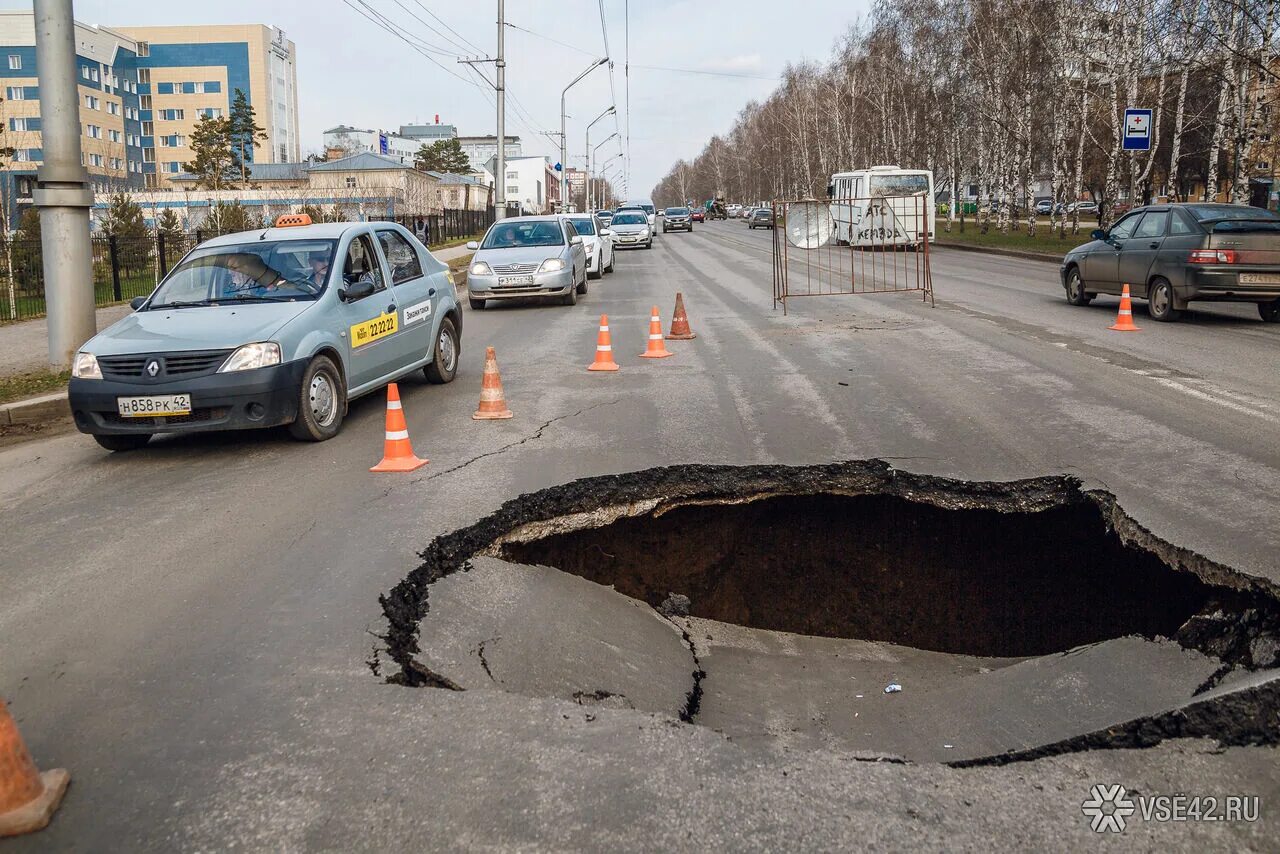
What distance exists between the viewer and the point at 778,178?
104125 mm

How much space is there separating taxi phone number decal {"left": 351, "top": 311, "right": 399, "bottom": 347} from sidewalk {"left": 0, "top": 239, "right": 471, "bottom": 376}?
456 cm

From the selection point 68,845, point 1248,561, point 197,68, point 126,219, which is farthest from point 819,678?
point 197,68

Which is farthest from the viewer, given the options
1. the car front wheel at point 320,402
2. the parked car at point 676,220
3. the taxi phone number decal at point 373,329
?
the parked car at point 676,220

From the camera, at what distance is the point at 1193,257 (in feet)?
43.3

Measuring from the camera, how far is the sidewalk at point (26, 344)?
441 inches

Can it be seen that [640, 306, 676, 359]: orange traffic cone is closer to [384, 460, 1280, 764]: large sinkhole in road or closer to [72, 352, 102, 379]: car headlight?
[384, 460, 1280, 764]: large sinkhole in road

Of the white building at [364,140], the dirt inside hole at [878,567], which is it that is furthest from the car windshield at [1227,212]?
the white building at [364,140]

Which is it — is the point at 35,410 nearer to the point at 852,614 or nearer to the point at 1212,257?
the point at 852,614

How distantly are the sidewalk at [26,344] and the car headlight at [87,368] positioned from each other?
4.31 metres

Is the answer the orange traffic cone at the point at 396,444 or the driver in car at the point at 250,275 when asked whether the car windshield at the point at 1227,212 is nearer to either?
the orange traffic cone at the point at 396,444

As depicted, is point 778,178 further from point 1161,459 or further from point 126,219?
point 1161,459

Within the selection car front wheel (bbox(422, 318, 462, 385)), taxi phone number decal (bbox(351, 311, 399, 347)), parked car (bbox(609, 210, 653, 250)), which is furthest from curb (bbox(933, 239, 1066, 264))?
taxi phone number decal (bbox(351, 311, 399, 347))

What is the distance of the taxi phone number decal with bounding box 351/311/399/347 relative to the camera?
823 cm

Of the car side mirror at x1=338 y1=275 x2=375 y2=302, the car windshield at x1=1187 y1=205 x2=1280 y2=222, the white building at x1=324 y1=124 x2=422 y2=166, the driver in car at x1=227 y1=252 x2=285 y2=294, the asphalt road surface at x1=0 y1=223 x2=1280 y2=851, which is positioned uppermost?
the white building at x1=324 y1=124 x2=422 y2=166
